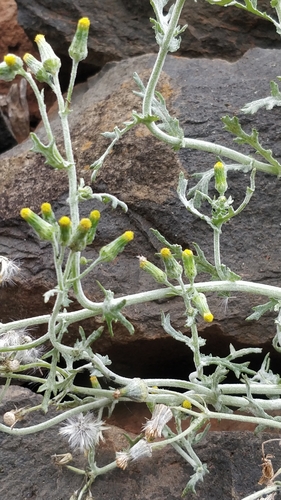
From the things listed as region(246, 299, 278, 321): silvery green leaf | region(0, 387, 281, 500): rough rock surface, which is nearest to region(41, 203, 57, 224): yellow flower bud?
region(246, 299, 278, 321): silvery green leaf

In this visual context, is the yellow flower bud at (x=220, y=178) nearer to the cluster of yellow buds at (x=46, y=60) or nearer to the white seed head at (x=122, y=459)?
the cluster of yellow buds at (x=46, y=60)

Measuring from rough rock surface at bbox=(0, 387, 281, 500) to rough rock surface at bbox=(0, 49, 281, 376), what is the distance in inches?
20.2

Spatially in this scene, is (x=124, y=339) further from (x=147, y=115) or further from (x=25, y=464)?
(x=147, y=115)

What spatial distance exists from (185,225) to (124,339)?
1.76ft

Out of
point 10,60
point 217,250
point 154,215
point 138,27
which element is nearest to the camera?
point 10,60

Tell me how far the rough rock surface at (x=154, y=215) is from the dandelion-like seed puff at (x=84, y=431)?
538 mm

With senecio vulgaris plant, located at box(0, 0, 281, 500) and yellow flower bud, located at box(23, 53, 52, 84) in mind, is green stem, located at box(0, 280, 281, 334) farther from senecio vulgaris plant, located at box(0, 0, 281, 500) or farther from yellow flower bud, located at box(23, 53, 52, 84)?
yellow flower bud, located at box(23, 53, 52, 84)

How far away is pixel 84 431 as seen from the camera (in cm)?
200

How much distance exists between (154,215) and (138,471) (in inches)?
39.7

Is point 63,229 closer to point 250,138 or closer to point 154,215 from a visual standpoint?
point 250,138

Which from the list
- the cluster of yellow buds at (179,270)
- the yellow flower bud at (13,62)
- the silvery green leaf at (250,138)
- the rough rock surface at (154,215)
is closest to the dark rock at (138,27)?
the rough rock surface at (154,215)

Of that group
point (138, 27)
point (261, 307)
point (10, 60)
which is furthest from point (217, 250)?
point (138, 27)

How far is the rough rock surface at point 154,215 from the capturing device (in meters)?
2.51

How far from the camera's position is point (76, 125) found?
2869mm
